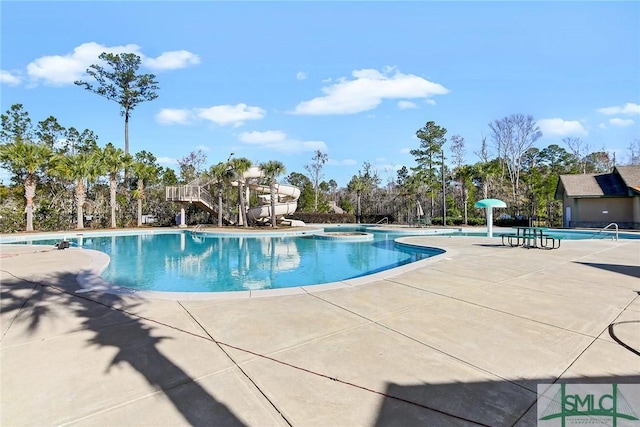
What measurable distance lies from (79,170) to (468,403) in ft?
89.6

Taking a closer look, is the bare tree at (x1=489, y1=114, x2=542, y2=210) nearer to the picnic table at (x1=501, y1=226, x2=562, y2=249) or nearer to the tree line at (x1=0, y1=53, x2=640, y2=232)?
the tree line at (x1=0, y1=53, x2=640, y2=232)

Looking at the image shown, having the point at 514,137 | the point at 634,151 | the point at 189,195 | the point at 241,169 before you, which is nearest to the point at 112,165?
the point at 189,195

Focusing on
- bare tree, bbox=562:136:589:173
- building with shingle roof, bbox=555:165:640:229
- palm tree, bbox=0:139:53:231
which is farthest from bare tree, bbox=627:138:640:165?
palm tree, bbox=0:139:53:231

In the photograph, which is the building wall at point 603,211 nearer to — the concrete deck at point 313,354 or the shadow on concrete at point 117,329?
the concrete deck at point 313,354

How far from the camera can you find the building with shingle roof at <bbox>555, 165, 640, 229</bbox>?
2048 cm

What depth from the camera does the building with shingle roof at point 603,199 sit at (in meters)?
20.5

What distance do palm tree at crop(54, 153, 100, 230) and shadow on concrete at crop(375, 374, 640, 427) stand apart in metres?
26.4

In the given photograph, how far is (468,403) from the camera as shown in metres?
2.17

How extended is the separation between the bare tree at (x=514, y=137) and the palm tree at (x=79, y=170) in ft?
127

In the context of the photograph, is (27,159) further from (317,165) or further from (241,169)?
(317,165)

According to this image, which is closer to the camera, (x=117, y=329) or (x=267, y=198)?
(x=117, y=329)

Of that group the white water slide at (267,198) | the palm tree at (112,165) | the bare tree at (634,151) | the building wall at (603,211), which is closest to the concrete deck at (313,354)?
the white water slide at (267,198)

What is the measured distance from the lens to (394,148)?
3519 cm

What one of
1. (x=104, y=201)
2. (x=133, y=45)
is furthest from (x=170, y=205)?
(x=133, y=45)
